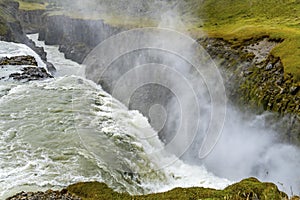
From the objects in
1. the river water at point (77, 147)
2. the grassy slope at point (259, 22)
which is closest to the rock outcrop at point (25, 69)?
the river water at point (77, 147)

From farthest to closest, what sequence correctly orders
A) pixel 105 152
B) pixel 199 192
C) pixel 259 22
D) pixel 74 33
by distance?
pixel 74 33
pixel 259 22
pixel 105 152
pixel 199 192

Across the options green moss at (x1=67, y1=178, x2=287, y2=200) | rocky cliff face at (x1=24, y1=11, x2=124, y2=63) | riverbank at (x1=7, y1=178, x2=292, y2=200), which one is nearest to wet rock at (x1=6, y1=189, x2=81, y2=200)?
riverbank at (x1=7, y1=178, x2=292, y2=200)

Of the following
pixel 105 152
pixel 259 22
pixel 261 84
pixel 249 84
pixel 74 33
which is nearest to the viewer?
pixel 105 152

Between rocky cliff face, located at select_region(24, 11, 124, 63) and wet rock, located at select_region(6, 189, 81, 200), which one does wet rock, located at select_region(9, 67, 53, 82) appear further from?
wet rock, located at select_region(6, 189, 81, 200)

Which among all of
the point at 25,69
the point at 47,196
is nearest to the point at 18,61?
the point at 25,69

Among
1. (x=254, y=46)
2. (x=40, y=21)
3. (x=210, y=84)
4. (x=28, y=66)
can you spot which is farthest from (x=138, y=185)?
(x=40, y=21)

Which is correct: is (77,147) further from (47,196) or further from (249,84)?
(249,84)

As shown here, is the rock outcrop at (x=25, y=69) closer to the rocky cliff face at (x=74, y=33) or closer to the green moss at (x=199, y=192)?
the rocky cliff face at (x=74, y=33)
